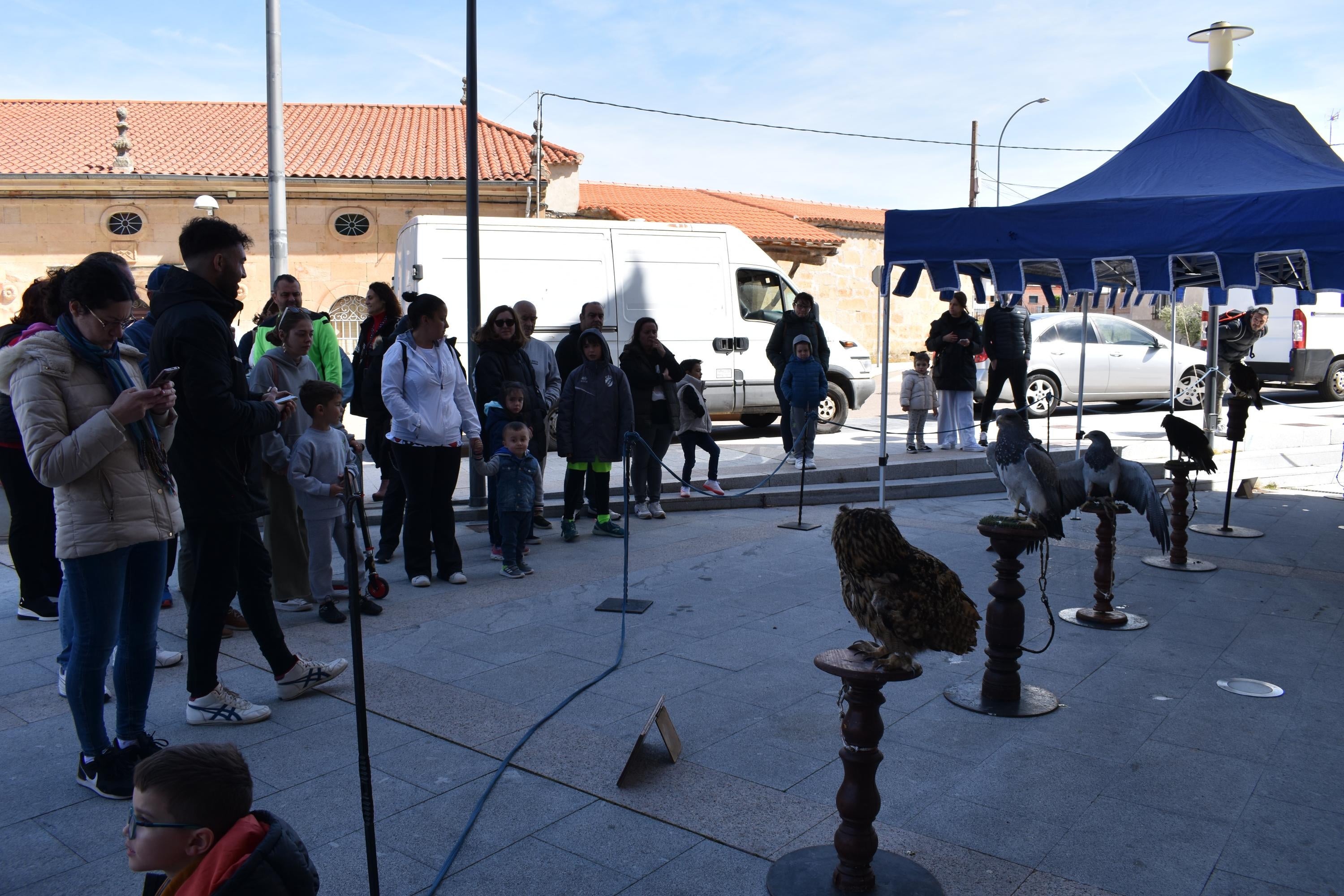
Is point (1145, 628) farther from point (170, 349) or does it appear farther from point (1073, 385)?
point (1073, 385)

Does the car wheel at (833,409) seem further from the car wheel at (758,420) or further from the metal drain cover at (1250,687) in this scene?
the metal drain cover at (1250,687)

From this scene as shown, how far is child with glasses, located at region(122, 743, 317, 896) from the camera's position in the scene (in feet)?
6.13

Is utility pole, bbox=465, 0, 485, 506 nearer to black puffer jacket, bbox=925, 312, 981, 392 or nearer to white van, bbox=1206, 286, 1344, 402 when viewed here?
black puffer jacket, bbox=925, 312, 981, 392

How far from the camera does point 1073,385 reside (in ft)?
51.9

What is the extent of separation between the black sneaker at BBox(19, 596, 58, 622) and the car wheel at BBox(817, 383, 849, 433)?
388 inches

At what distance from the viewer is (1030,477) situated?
209 inches

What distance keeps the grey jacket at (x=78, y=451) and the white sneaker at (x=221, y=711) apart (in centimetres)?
98

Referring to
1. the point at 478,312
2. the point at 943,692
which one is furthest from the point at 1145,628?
the point at 478,312

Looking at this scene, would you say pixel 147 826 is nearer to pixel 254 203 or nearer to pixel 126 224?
pixel 254 203

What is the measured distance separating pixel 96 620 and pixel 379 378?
347cm

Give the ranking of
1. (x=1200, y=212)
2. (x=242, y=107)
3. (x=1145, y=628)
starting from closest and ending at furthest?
(x=1145, y=628)
(x=1200, y=212)
(x=242, y=107)

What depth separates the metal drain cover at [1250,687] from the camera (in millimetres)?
4621

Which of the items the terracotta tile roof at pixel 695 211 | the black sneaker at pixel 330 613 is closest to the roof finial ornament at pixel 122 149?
the terracotta tile roof at pixel 695 211

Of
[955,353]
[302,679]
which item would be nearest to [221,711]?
[302,679]
